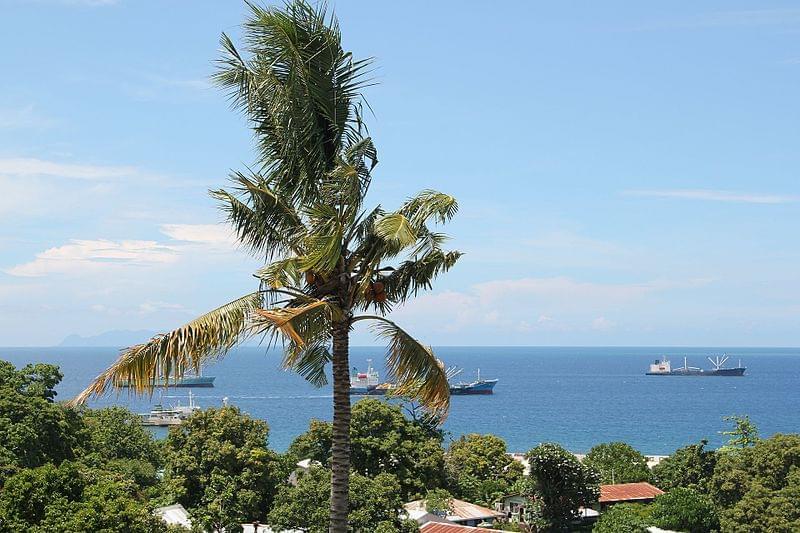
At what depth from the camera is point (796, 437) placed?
2550cm

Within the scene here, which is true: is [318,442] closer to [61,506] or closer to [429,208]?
[61,506]

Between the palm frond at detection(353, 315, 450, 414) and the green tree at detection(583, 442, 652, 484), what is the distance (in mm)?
31557

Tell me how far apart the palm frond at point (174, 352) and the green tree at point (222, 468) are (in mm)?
18678

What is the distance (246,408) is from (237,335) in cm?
10877

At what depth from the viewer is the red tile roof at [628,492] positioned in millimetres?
33500

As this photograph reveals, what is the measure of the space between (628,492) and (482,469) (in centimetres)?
624

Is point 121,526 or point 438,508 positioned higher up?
point 121,526

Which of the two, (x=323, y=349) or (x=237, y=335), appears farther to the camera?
(x=323, y=349)

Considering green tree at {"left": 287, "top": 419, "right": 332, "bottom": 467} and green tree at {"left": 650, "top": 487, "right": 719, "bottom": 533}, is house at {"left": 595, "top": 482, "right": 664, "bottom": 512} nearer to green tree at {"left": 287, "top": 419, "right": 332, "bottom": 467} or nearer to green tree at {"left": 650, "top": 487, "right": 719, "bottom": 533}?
green tree at {"left": 650, "top": 487, "right": 719, "bottom": 533}

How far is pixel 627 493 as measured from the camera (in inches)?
1353

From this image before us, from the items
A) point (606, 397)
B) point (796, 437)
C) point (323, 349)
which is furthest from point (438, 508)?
point (606, 397)

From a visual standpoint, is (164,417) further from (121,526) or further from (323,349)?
(323,349)

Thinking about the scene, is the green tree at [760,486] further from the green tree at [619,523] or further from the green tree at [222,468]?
the green tree at [222,468]

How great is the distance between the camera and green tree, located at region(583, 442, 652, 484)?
125 ft
